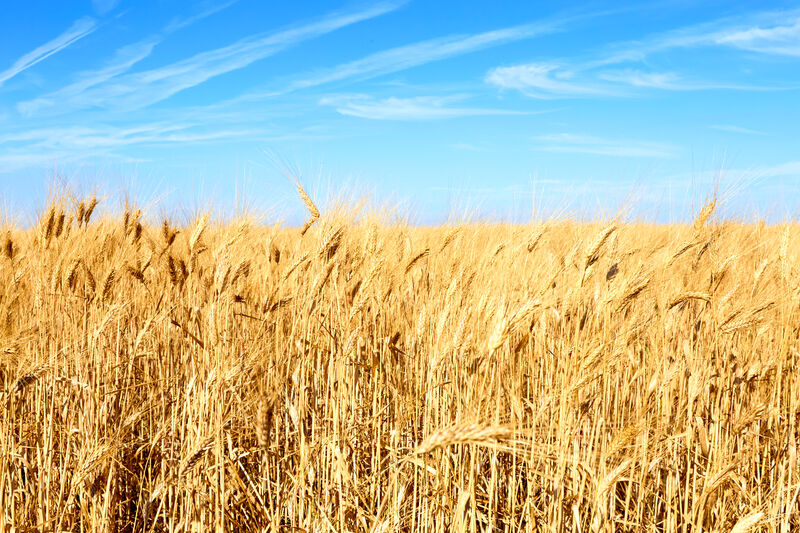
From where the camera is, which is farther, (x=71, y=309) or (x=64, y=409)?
(x=71, y=309)

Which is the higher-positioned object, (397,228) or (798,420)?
(397,228)

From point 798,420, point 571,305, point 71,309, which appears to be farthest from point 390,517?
point 71,309

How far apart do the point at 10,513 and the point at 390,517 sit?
1.19 m

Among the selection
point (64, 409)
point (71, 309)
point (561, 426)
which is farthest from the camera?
point (71, 309)

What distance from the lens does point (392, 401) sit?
233 cm

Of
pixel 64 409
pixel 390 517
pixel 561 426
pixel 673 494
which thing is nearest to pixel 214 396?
pixel 390 517

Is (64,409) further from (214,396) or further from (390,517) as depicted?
(390,517)

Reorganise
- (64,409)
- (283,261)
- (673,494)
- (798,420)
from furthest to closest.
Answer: (283,261) < (798,420) < (64,409) < (673,494)

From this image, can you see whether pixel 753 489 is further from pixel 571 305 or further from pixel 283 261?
pixel 283 261

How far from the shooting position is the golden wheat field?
165 centimetres

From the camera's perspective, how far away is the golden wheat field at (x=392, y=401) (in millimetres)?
1652

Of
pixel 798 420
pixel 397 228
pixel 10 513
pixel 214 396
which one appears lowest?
pixel 10 513

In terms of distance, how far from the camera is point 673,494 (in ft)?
6.11

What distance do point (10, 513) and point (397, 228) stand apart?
295 centimetres
